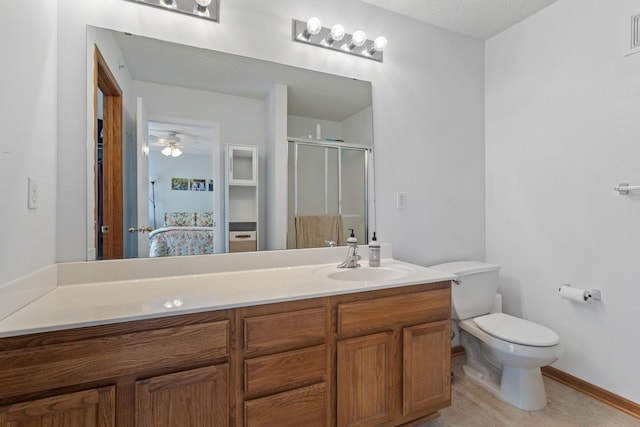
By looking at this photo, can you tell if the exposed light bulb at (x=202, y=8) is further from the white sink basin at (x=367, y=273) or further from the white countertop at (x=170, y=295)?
the white sink basin at (x=367, y=273)

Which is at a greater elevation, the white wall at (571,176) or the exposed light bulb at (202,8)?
the exposed light bulb at (202,8)

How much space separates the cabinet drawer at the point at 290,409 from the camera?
109 centimetres

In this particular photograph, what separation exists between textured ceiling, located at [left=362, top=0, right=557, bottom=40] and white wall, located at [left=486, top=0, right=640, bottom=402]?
4.2 inches

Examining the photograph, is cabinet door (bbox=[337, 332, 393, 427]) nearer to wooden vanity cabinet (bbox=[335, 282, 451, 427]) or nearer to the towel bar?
wooden vanity cabinet (bbox=[335, 282, 451, 427])

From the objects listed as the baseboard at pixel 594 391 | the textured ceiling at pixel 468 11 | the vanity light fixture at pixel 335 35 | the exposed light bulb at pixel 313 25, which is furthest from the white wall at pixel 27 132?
the baseboard at pixel 594 391

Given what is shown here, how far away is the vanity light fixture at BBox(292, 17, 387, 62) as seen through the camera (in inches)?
67.5

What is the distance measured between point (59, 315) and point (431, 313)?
1.46 m

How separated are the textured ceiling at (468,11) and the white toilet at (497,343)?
1729 mm

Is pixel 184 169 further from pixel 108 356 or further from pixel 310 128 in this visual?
pixel 108 356

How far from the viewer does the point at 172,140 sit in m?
1.50

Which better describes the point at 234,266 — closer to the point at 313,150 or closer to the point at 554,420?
the point at 313,150

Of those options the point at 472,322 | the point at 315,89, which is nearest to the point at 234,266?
the point at 315,89

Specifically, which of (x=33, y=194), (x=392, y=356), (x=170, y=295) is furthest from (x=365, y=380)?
(x=33, y=194)

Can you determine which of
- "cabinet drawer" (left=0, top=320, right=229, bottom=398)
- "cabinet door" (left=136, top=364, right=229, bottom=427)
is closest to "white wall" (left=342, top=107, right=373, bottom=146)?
"cabinet drawer" (left=0, top=320, right=229, bottom=398)
